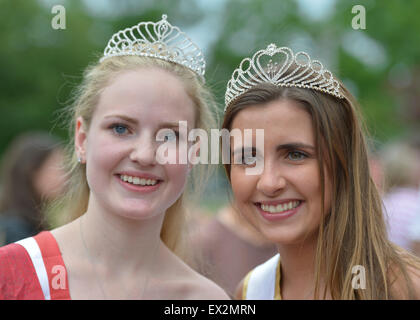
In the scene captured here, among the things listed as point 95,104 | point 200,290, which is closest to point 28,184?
point 95,104

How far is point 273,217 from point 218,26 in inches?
1380

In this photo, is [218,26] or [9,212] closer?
[9,212]

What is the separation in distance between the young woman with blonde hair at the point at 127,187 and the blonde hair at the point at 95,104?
0.5 inches

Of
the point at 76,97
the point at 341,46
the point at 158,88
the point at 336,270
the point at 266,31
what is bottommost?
the point at 336,270

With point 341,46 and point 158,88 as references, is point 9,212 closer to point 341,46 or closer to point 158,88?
point 158,88

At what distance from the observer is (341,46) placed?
16.8m

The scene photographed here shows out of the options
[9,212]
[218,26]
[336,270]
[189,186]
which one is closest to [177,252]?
[189,186]

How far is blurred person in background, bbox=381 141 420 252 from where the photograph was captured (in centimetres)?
514

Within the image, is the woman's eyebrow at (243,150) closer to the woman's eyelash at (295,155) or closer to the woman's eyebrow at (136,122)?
the woman's eyelash at (295,155)

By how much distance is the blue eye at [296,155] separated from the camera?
9.09 feet

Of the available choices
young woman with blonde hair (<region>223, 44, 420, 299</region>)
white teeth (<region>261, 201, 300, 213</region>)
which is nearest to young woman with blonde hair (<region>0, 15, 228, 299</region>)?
young woman with blonde hair (<region>223, 44, 420, 299</region>)

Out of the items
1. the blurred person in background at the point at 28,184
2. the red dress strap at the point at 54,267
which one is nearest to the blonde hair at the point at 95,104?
the red dress strap at the point at 54,267

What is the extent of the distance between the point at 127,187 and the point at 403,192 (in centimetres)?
364

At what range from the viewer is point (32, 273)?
8.51ft
